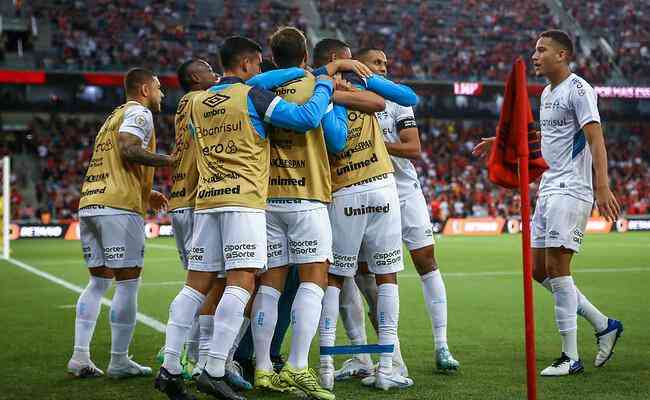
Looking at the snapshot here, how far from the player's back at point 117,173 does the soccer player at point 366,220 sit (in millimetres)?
1568

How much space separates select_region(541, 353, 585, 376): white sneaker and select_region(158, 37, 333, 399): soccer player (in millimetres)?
2287

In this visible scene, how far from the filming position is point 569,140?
6359mm

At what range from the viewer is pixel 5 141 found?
119 feet

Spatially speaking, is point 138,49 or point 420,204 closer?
point 420,204

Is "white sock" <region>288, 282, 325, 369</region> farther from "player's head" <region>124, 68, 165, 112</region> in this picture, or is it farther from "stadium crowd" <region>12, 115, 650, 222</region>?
"stadium crowd" <region>12, 115, 650, 222</region>

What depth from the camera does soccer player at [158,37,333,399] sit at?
16.5 feet

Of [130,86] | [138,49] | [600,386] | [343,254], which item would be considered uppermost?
[138,49]

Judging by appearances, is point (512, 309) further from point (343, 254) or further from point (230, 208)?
point (230, 208)

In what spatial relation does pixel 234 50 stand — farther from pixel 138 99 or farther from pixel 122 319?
pixel 122 319

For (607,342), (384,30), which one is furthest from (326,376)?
(384,30)

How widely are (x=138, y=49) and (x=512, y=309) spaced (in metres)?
30.4

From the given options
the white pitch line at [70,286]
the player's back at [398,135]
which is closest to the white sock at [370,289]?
the player's back at [398,135]

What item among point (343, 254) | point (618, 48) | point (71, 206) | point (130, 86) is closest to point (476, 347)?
point (343, 254)

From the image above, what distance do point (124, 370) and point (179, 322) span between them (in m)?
1.21
